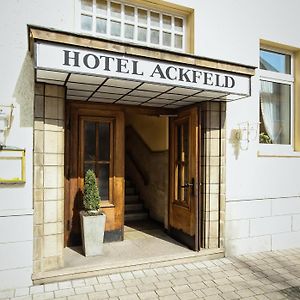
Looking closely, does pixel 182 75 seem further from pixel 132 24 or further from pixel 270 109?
pixel 270 109

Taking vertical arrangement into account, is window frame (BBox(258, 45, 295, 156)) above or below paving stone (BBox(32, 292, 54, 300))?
above

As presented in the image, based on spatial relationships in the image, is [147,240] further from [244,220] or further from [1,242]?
[1,242]

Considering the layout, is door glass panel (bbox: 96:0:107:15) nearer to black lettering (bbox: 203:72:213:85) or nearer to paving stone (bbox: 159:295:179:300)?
black lettering (bbox: 203:72:213:85)

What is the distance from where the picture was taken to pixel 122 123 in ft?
17.4

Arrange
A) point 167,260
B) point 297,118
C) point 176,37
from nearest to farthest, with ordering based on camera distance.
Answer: point 167,260 < point 176,37 < point 297,118

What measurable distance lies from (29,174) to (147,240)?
262 cm

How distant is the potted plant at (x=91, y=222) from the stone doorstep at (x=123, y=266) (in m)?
0.45

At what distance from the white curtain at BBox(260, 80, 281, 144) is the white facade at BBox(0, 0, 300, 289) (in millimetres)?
344

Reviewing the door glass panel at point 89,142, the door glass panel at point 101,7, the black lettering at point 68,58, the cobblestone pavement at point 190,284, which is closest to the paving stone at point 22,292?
the cobblestone pavement at point 190,284

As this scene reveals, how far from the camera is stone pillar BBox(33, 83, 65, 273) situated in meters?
3.87

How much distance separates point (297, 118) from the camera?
5836mm

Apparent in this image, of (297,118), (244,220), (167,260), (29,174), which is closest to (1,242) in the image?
(29,174)

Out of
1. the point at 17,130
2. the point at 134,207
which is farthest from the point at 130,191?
the point at 17,130

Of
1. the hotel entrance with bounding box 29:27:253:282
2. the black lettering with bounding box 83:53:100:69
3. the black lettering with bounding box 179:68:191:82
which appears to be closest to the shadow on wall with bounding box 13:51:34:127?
the hotel entrance with bounding box 29:27:253:282
